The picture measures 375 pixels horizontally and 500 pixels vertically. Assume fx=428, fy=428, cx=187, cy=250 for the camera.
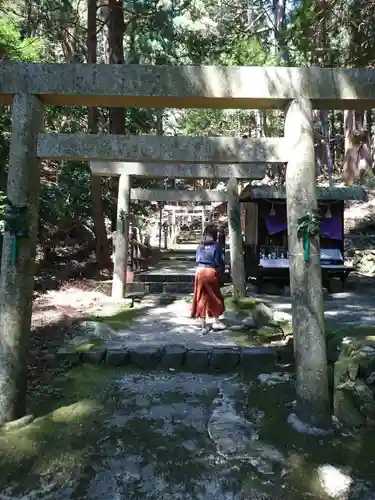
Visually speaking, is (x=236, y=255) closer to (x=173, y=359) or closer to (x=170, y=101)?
(x=173, y=359)

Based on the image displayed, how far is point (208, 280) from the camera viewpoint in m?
6.83

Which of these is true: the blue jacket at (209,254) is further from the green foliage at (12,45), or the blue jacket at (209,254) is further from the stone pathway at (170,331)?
the green foliage at (12,45)

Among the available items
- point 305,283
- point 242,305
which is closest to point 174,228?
point 242,305

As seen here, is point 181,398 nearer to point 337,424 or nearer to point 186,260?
point 337,424

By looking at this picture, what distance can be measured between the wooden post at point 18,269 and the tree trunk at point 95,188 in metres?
7.66

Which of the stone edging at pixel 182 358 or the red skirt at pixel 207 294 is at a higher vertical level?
the red skirt at pixel 207 294

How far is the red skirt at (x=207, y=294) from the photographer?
680 cm

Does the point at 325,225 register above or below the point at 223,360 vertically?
above

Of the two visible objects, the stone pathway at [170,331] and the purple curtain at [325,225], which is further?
the purple curtain at [325,225]

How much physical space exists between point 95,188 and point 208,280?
6176 millimetres

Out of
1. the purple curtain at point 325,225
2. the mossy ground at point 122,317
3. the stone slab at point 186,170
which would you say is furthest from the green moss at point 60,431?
the purple curtain at point 325,225

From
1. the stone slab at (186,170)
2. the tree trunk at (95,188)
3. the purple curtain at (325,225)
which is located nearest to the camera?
the stone slab at (186,170)

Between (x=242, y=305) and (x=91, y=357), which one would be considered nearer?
(x=91, y=357)

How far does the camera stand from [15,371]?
3904mm
